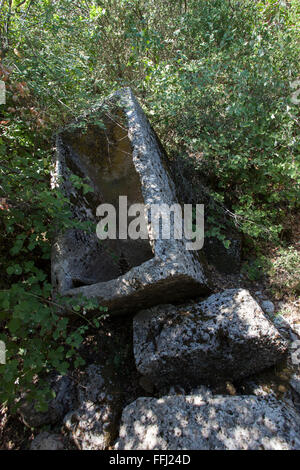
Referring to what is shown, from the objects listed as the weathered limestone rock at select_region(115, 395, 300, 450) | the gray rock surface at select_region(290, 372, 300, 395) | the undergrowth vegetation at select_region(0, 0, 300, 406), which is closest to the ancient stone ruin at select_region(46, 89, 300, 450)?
the weathered limestone rock at select_region(115, 395, 300, 450)

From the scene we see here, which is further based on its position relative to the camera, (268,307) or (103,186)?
(103,186)

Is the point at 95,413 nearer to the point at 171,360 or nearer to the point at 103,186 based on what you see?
the point at 171,360

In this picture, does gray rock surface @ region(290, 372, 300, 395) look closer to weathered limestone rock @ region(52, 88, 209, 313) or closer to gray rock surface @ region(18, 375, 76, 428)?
weathered limestone rock @ region(52, 88, 209, 313)

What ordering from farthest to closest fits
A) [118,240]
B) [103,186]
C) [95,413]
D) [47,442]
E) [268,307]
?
1. [103,186]
2. [118,240]
3. [268,307]
4. [95,413]
5. [47,442]

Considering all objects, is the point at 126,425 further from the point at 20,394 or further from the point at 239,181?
the point at 239,181

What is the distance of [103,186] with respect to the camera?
11.3ft

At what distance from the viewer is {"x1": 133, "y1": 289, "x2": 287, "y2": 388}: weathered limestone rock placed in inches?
75.2

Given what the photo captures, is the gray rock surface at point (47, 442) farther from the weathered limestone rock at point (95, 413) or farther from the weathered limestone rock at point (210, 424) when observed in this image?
the weathered limestone rock at point (210, 424)

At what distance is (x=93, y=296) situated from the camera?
83.2 inches

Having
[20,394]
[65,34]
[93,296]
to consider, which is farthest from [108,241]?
[65,34]

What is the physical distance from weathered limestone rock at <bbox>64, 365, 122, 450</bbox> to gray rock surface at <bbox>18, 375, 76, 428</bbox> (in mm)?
65

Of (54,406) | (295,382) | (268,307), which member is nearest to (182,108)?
(268,307)

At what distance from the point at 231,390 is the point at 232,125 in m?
2.74

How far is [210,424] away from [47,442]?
3.67ft
